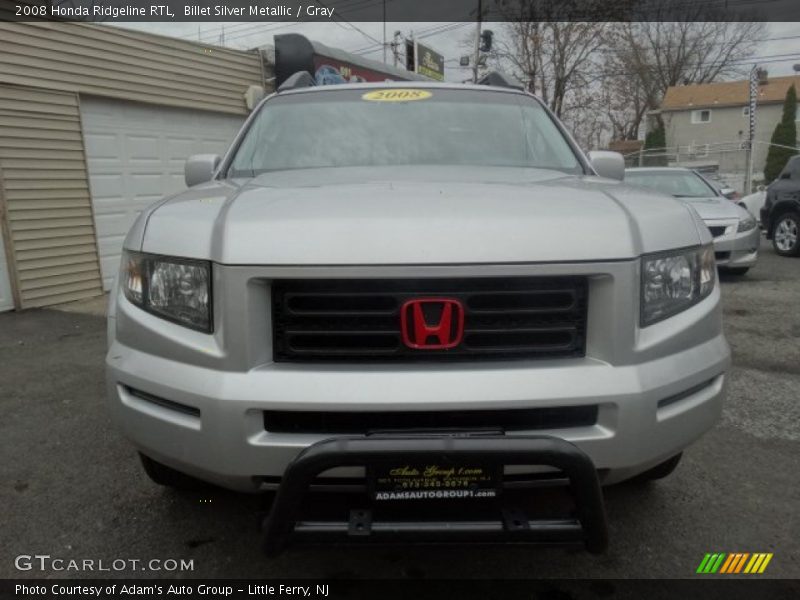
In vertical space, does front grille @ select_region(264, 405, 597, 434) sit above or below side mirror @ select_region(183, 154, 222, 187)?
below

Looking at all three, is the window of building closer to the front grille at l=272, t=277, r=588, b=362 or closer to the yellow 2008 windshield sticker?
the yellow 2008 windshield sticker

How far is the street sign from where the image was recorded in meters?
23.5

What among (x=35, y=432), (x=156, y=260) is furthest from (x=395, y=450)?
(x=35, y=432)

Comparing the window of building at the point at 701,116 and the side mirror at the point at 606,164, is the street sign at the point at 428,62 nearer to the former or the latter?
the side mirror at the point at 606,164

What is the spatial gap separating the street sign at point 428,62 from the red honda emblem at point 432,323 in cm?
2273

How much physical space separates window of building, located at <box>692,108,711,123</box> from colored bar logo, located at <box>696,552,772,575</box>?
156 ft

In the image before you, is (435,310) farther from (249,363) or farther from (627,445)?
(627,445)

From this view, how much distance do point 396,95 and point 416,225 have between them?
177 centimetres

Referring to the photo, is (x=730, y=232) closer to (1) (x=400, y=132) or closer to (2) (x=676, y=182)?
(2) (x=676, y=182)

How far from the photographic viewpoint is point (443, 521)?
5.64 feet

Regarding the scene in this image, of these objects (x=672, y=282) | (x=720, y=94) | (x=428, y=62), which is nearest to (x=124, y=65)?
(x=672, y=282)

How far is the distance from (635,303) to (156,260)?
1.45 metres

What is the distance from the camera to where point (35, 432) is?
3.61 meters

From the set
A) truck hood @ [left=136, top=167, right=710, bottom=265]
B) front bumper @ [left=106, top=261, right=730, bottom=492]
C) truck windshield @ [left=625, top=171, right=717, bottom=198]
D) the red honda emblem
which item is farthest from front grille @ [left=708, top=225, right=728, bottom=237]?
the red honda emblem
